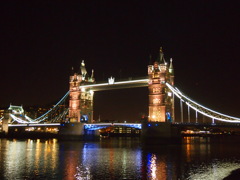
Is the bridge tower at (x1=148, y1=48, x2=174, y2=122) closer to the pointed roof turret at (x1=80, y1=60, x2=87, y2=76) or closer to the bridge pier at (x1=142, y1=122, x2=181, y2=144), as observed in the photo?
the bridge pier at (x1=142, y1=122, x2=181, y2=144)

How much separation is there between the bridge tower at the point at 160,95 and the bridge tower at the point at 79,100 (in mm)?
15437

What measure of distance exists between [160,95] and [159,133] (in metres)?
6.01

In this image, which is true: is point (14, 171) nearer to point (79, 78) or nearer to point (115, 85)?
point (115, 85)

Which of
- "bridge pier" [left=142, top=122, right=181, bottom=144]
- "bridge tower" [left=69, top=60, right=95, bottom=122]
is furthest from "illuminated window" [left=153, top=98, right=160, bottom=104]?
"bridge tower" [left=69, top=60, right=95, bottom=122]

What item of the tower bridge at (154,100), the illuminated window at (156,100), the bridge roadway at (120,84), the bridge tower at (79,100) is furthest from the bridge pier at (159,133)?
the bridge tower at (79,100)

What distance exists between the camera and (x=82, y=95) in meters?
60.9

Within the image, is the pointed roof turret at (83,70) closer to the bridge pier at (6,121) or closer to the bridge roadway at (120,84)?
the bridge roadway at (120,84)

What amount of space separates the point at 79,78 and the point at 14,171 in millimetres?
42209

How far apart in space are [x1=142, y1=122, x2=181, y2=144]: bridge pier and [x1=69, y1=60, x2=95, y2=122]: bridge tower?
18209 millimetres

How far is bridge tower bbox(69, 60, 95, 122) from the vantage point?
60406 millimetres

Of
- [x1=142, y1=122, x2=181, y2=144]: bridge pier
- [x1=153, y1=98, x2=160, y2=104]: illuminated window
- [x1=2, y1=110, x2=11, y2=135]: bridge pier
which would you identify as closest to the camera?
[x1=142, y1=122, x2=181, y2=144]: bridge pier

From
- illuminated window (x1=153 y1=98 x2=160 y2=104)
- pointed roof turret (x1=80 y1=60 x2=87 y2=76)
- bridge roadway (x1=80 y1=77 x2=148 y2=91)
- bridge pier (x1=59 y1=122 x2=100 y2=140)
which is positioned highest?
pointed roof turret (x1=80 y1=60 x2=87 y2=76)

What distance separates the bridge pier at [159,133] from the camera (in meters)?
44.4

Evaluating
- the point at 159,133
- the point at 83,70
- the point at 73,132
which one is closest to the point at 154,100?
the point at 159,133
